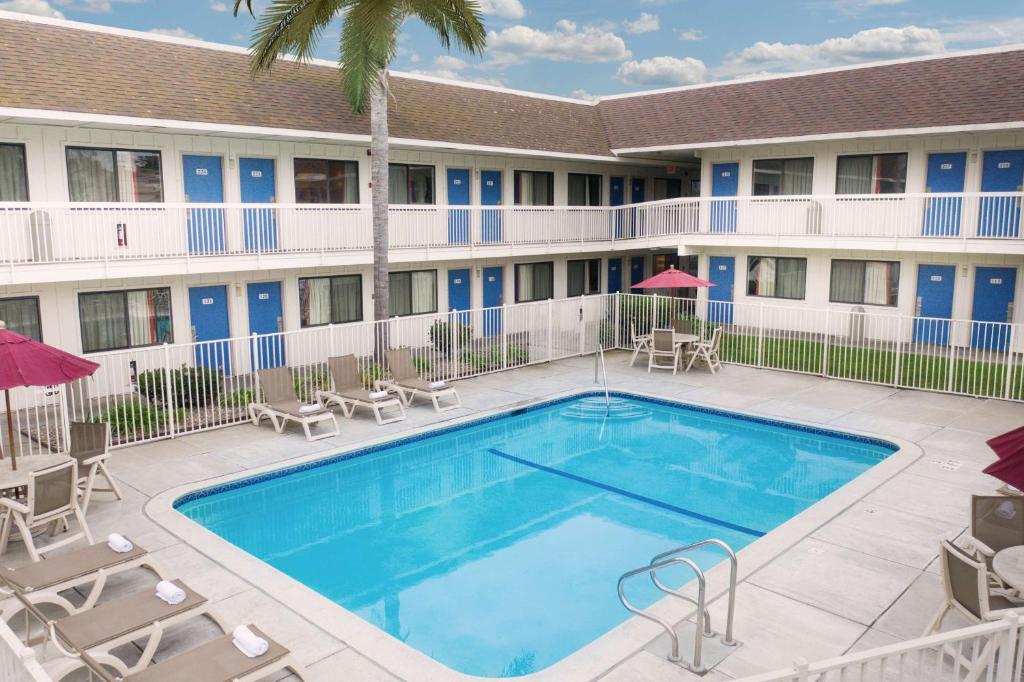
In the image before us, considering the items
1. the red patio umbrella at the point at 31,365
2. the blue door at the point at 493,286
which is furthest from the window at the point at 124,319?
the blue door at the point at 493,286

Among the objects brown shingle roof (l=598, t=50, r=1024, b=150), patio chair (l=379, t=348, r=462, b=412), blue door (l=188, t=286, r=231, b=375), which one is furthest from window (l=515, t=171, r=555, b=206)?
patio chair (l=379, t=348, r=462, b=412)

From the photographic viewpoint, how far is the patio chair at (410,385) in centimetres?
1559

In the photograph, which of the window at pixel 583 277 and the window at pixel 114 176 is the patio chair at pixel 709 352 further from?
the window at pixel 114 176

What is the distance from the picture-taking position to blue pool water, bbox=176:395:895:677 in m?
8.54

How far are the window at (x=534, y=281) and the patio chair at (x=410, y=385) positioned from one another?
33.7 ft

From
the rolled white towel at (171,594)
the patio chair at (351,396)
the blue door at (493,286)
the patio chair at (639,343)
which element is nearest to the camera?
the rolled white towel at (171,594)

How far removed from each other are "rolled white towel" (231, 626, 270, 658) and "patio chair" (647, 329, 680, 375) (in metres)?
14.0

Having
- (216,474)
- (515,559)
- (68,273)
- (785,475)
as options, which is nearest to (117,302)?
(68,273)

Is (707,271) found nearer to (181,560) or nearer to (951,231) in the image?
(951,231)

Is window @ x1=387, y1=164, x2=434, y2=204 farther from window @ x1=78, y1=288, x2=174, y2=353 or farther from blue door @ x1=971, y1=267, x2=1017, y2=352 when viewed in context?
blue door @ x1=971, y1=267, x2=1017, y2=352

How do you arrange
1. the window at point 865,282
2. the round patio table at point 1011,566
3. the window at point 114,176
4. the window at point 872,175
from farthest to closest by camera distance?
the window at point 865,282, the window at point 872,175, the window at point 114,176, the round patio table at point 1011,566

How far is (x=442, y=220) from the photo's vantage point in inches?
837

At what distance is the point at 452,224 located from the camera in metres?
21.7

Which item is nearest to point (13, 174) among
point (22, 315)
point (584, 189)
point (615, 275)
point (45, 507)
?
point (22, 315)
